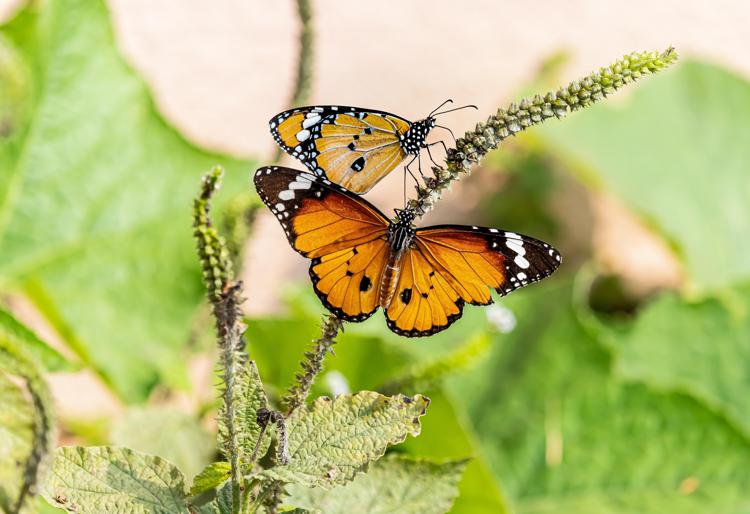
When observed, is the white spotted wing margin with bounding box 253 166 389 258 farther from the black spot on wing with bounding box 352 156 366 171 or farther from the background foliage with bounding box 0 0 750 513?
the background foliage with bounding box 0 0 750 513

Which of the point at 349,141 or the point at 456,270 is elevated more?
the point at 349,141

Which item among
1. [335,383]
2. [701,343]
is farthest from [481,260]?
[701,343]

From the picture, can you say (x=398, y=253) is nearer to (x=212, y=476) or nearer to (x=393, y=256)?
(x=393, y=256)

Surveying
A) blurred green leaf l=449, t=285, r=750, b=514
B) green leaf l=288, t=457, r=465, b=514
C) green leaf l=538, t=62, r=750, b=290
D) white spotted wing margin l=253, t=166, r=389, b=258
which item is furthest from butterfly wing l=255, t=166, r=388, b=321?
green leaf l=538, t=62, r=750, b=290

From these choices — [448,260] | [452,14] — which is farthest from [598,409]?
[452,14]

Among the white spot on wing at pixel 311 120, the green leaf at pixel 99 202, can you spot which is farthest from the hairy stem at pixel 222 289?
the green leaf at pixel 99 202

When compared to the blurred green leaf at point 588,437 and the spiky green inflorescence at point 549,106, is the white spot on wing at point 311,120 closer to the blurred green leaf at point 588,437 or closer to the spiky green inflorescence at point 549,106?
the spiky green inflorescence at point 549,106

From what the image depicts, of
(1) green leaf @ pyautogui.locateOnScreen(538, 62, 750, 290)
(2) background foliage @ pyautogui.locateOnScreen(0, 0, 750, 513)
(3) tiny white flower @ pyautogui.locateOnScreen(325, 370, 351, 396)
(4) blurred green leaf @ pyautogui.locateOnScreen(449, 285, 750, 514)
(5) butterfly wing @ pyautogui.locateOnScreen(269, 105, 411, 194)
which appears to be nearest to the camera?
Result: (5) butterfly wing @ pyautogui.locateOnScreen(269, 105, 411, 194)
